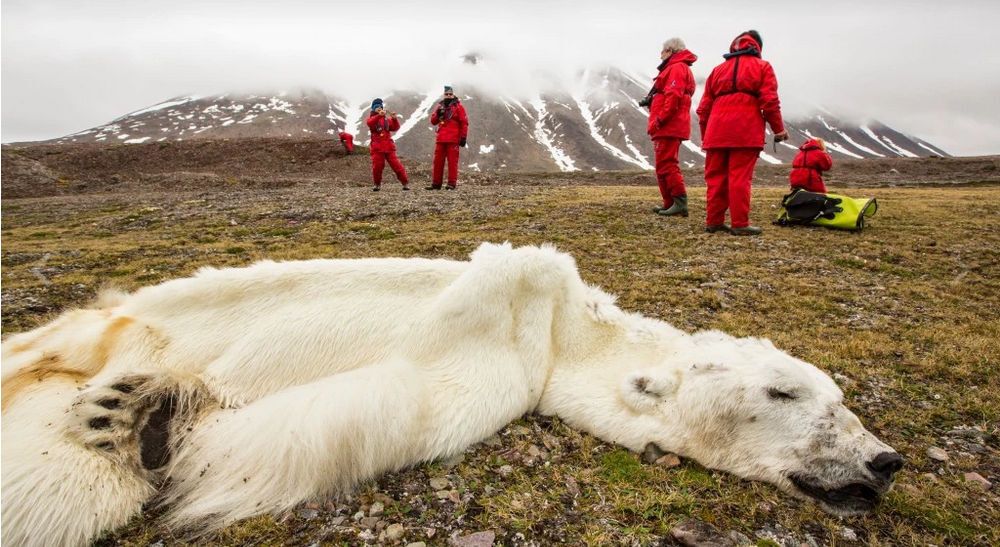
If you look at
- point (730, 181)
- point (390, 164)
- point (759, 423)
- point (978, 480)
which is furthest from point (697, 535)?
point (390, 164)

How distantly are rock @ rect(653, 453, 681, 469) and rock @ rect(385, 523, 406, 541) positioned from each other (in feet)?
5.28

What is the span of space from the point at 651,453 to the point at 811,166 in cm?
1270

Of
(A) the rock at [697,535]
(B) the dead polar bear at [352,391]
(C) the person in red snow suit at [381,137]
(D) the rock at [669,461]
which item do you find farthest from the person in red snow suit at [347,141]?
(A) the rock at [697,535]

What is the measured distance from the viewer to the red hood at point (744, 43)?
909cm

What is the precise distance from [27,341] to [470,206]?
35.8 feet

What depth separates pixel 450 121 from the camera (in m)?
16.7

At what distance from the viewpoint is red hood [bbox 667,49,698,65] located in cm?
1023

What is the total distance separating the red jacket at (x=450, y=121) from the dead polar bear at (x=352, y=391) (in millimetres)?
13957

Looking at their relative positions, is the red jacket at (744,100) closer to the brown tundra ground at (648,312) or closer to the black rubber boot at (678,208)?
the brown tundra ground at (648,312)

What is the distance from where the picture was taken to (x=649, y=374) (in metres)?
3.29

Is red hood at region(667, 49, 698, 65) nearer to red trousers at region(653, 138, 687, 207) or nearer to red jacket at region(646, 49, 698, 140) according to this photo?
red jacket at region(646, 49, 698, 140)

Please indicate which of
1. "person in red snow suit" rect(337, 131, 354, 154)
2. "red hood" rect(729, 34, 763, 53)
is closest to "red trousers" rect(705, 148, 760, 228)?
"red hood" rect(729, 34, 763, 53)

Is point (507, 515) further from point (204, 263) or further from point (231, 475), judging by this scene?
point (204, 263)

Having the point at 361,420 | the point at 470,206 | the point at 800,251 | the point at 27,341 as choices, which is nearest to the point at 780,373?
the point at 361,420
